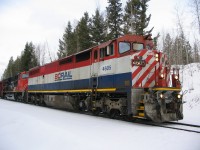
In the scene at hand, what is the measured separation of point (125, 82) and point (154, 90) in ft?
4.75

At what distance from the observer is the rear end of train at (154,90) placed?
9.28 m

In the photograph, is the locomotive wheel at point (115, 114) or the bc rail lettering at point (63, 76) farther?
the bc rail lettering at point (63, 76)

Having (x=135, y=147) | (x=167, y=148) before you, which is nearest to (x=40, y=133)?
(x=135, y=147)

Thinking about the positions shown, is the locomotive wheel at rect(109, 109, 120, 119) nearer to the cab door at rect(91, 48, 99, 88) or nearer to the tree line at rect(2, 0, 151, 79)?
the cab door at rect(91, 48, 99, 88)

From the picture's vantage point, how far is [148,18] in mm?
27797

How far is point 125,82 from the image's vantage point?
34.1 feet

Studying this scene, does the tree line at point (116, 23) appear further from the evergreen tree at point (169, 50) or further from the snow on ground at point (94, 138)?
the snow on ground at point (94, 138)

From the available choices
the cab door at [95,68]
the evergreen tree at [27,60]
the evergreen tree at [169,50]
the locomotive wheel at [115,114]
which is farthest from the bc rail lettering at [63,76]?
the evergreen tree at [27,60]

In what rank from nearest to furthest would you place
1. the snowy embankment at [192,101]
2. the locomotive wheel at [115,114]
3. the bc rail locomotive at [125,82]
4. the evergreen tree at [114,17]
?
1. the bc rail locomotive at [125,82]
2. the locomotive wheel at [115,114]
3. the snowy embankment at [192,101]
4. the evergreen tree at [114,17]

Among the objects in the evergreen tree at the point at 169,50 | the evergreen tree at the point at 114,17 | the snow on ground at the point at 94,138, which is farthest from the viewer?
the evergreen tree at the point at 169,50

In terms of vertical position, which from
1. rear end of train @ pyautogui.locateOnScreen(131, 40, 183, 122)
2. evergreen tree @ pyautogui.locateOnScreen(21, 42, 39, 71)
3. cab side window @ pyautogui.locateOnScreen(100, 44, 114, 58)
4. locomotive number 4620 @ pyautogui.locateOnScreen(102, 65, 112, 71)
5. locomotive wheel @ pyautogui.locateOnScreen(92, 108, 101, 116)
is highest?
evergreen tree @ pyautogui.locateOnScreen(21, 42, 39, 71)

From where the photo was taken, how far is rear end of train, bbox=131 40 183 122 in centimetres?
928

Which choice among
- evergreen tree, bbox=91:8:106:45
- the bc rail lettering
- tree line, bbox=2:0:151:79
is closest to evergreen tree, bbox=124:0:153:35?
tree line, bbox=2:0:151:79

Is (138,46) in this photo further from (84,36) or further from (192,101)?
(84,36)
